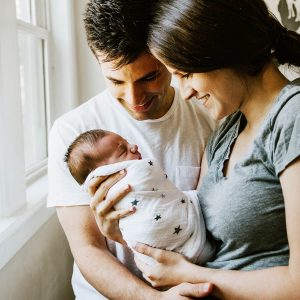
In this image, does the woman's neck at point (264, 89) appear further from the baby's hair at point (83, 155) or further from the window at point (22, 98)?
the window at point (22, 98)

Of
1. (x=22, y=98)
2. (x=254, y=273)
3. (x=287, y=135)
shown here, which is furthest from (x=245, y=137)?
(x=22, y=98)

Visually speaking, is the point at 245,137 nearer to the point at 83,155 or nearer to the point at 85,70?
the point at 83,155

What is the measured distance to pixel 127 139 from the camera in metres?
1.49

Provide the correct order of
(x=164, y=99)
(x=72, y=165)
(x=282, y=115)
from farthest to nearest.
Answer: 1. (x=164, y=99)
2. (x=72, y=165)
3. (x=282, y=115)

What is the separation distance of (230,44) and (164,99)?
0.66 metres

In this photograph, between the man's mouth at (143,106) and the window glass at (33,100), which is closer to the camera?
the man's mouth at (143,106)

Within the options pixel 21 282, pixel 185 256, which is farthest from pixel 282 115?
pixel 21 282

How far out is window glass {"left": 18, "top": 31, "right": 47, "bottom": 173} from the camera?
2092 mm

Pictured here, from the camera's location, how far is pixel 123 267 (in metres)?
1.33

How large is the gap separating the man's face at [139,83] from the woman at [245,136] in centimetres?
23

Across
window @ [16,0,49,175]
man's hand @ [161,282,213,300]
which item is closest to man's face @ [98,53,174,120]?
man's hand @ [161,282,213,300]

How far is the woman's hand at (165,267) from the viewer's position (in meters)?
1.11

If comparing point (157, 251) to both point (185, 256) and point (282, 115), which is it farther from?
point (282, 115)

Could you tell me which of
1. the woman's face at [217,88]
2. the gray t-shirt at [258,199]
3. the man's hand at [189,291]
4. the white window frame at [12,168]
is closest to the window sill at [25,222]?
the white window frame at [12,168]
